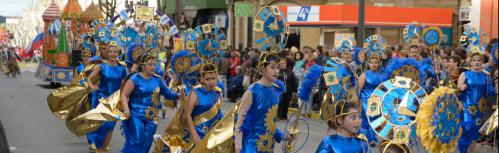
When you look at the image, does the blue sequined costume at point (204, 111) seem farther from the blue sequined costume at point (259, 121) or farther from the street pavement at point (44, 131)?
the street pavement at point (44, 131)

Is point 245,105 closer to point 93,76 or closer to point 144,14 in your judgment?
point 93,76

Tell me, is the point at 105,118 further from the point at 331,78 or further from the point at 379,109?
the point at 379,109

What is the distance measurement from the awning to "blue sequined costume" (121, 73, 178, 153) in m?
18.9

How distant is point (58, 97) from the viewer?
12.5 m

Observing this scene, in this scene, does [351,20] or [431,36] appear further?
[351,20]

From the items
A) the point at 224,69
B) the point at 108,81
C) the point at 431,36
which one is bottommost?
the point at 224,69

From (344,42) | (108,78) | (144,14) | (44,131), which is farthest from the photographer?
(144,14)

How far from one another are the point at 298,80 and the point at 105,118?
779cm

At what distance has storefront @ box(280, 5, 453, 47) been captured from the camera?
2816cm

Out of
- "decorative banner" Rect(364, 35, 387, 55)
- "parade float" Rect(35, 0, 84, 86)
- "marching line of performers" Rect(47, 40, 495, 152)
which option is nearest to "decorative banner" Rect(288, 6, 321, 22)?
"parade float" Rect(35, 0, 84, 86)

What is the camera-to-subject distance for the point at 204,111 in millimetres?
8258

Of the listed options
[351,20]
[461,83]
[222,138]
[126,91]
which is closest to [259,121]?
[222,138]

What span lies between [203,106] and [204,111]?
57 mm

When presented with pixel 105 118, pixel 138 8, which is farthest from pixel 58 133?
pixel 138 8
